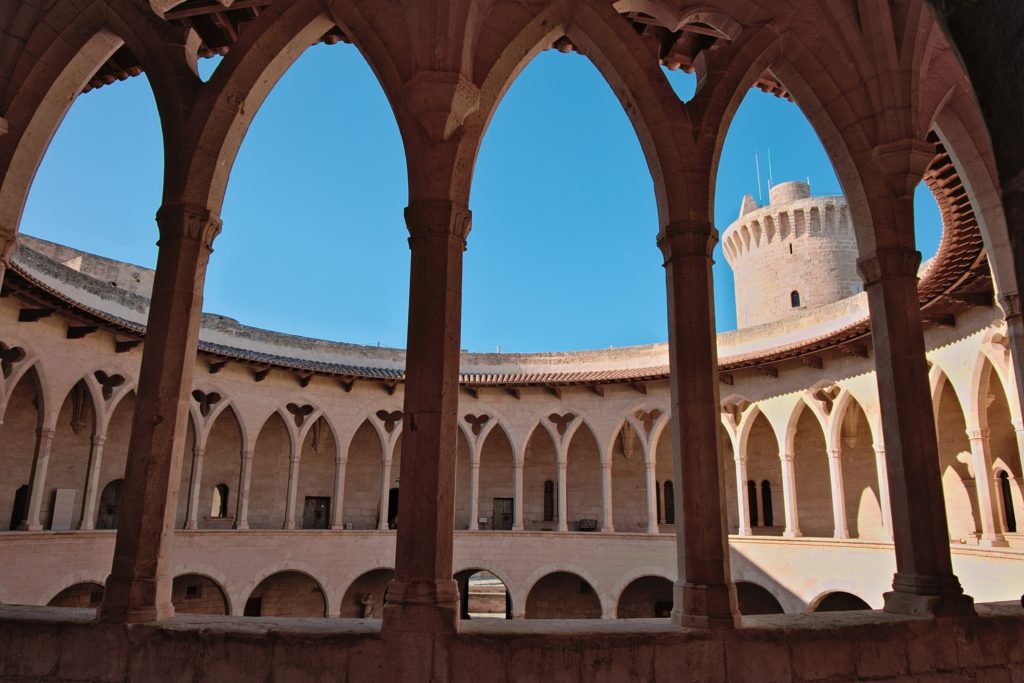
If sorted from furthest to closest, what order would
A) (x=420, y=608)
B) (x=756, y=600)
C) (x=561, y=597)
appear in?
(x=561, y=597), (x=756, y=600), (x=420, y=608)

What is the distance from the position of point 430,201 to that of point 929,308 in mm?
13627

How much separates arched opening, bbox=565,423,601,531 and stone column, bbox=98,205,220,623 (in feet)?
71.4

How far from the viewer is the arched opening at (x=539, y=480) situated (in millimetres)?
27625

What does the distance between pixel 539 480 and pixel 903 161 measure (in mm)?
22125

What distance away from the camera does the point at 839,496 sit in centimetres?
1994

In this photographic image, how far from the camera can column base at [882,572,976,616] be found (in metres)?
5.99

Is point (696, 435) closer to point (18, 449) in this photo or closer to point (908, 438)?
point (908, 438)

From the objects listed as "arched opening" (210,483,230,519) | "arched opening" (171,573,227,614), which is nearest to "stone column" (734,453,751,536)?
"arched opening" (171,573,227,614)

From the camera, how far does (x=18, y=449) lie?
18219 millimetres

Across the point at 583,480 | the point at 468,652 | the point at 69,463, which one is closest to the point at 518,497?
the point at 583,480

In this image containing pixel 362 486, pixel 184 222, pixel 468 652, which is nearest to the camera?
pixel 468 652

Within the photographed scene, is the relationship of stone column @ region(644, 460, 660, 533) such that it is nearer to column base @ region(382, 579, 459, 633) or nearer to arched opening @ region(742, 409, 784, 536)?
arched opening @ region(742, 409, 784, 536)

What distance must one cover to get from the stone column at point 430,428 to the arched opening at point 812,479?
65.9 feet

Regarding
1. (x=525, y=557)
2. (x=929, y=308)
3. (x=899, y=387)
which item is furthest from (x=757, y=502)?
(x=899, y=387)
